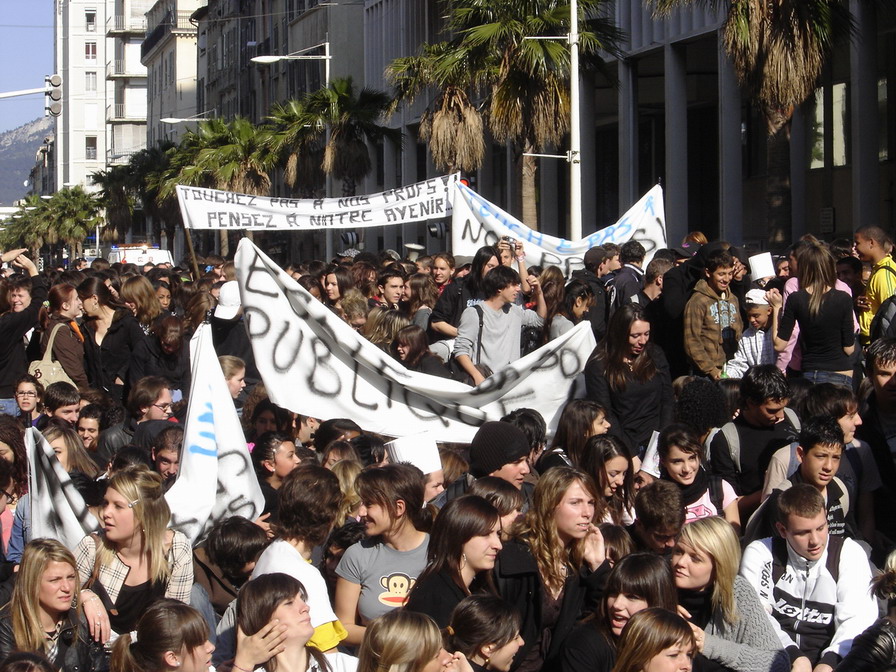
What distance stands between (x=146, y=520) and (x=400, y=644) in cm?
160

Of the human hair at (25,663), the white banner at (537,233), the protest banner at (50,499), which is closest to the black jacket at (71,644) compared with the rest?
the human hair at (25,663)

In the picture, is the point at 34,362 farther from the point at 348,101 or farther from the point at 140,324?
the point at 348,101

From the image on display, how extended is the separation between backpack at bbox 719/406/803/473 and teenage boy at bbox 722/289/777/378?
2.24 meters

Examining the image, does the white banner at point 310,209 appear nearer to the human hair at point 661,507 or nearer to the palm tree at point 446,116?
the palm tree at point 446,116

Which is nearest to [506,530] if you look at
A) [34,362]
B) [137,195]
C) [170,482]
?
[170,482]

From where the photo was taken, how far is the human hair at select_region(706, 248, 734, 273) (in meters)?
9.06

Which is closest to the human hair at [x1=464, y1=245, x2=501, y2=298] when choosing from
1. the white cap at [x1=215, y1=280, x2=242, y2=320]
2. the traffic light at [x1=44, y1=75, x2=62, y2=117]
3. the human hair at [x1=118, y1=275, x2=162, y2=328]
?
the white cap at [x1=215, y1=280, x2=242, y2=320]

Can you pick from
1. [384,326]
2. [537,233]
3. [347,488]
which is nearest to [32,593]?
[347,488]

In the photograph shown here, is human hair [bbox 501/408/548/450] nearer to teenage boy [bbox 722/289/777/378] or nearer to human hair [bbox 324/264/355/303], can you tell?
teenage boy [bbox 722/289/777/378]

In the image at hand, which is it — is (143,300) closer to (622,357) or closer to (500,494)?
(622,357)

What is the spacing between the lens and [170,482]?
7.09 metres

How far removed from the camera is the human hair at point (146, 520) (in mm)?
5430

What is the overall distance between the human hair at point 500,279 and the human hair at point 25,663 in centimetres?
502

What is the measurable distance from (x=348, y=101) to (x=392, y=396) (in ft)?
87.0
